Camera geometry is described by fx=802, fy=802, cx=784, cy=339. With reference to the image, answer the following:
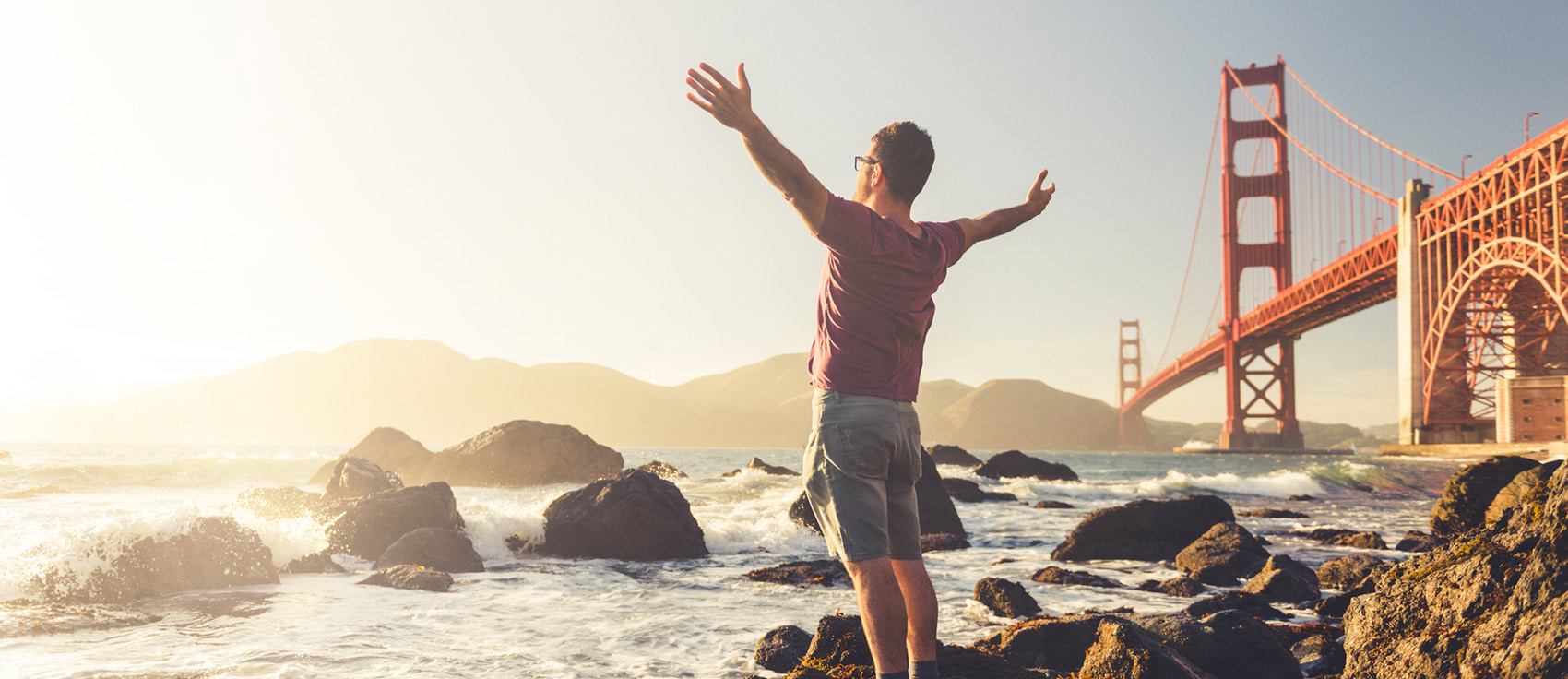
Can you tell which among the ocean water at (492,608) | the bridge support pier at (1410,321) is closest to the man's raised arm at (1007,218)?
the ocean water at (492,608)

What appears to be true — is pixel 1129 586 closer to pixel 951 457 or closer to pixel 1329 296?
pixel 951 457

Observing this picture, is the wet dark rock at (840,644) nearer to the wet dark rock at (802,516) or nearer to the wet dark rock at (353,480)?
the wet dark rock at (802,516)

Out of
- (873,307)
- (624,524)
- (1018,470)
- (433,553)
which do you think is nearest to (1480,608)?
(873,307)

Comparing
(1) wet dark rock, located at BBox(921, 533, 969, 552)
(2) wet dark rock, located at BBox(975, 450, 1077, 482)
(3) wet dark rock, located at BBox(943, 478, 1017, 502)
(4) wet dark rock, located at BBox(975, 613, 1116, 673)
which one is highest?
(4) wet dark rock, located at BBox(975, 613, 1116, 673)

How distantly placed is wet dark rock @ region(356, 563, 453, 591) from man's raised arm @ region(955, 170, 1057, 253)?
548 cm

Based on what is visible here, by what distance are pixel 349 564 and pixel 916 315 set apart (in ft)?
24.6

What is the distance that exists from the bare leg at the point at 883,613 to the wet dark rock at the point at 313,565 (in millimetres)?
6812

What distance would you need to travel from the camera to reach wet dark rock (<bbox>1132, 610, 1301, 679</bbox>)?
3.87m

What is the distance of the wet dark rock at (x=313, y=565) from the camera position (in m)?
7.20

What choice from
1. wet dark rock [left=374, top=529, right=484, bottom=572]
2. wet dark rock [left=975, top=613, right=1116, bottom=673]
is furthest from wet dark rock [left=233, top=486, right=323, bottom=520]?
wet dark rock [left=975, top=613, right=1116, bottom=673]

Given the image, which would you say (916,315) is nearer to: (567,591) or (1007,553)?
(567,591)

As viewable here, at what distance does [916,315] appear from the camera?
8.00ft

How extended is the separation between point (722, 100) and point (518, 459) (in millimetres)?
24008

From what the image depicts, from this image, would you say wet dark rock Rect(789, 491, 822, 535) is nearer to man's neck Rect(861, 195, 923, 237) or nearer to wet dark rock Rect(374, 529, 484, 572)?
wet dark rock Rect(374, 529, 484, 572)
